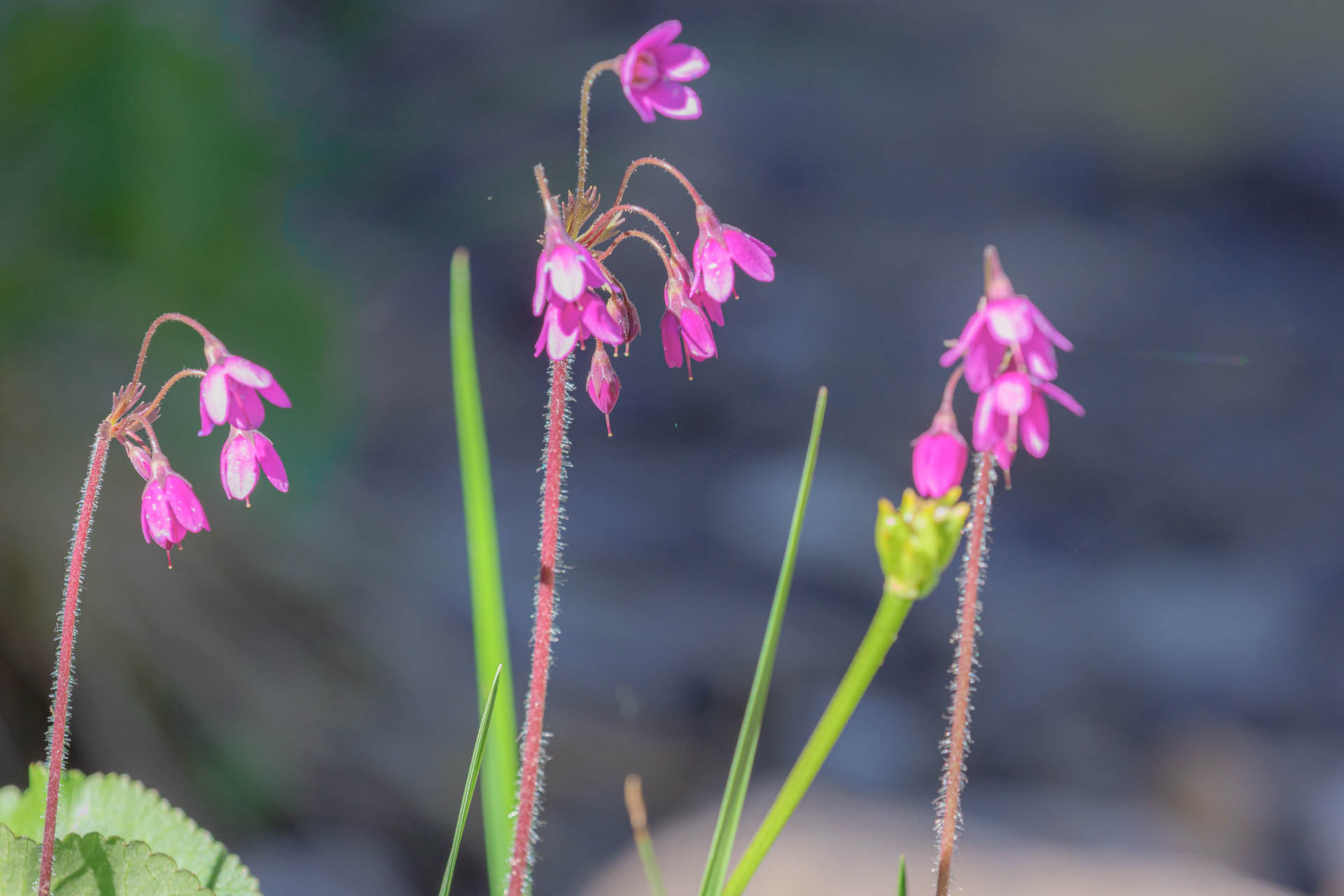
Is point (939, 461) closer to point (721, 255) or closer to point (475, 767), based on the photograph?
point (721, 255)

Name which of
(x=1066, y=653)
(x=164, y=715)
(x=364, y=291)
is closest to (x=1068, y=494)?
(x=1066, y=653)

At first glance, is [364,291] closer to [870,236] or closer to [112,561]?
[112,561]

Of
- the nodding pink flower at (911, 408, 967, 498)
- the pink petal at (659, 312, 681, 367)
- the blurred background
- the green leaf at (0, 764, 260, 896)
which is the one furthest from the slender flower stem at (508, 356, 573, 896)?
the blurred background

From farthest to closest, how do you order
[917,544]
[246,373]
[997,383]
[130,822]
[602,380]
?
[130,822]
[602,380]
[246,373]
[997,383]
[917,544]

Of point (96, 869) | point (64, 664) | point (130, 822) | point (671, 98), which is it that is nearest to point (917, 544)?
point (671, 98)

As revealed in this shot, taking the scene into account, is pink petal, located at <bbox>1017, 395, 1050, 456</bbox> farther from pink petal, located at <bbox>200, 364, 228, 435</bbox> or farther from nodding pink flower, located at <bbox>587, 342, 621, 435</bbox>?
pink petal, located at <bbox>200, 364, 228, 435</bbox>
